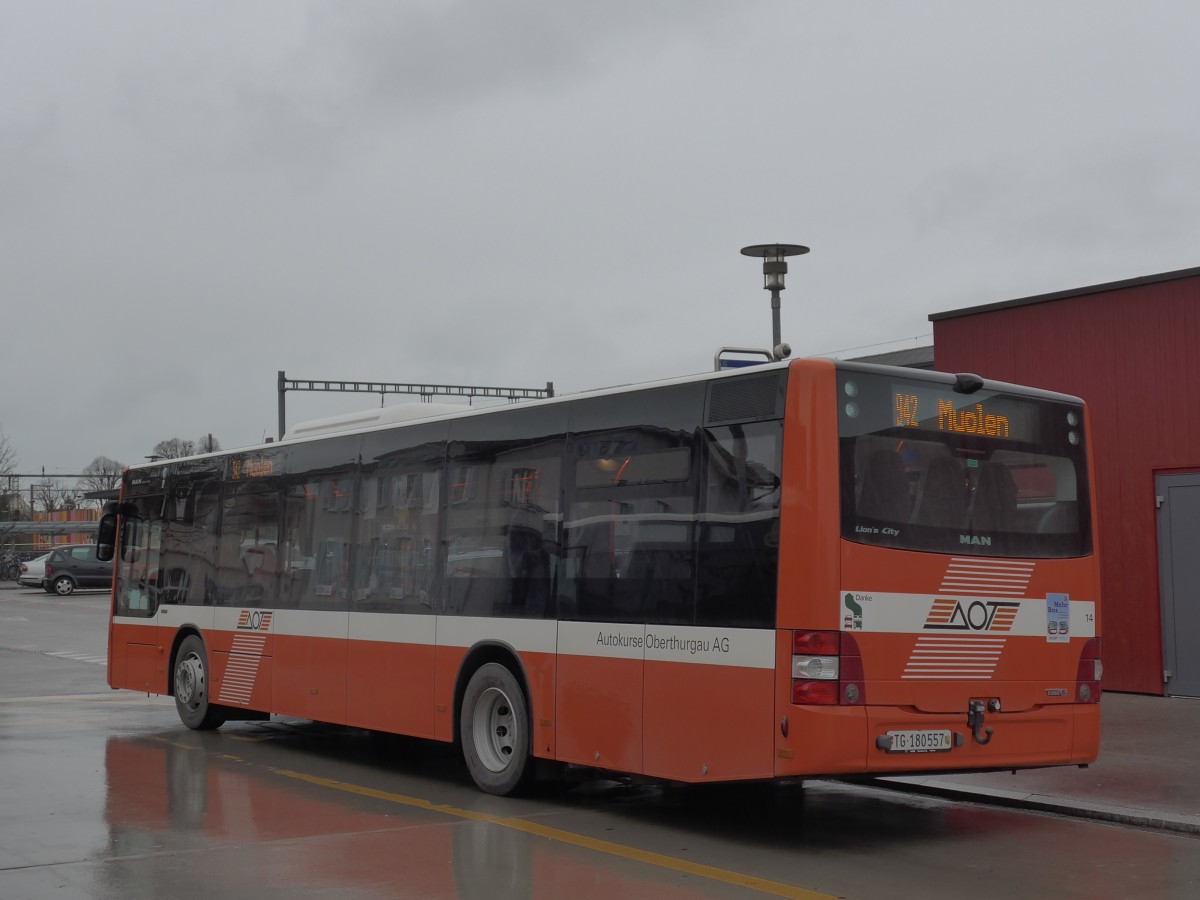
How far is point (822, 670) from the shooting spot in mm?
8391

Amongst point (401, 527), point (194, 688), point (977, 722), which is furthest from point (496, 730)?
point (194, 688)

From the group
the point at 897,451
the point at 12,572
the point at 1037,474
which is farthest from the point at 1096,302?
the point at 12,572

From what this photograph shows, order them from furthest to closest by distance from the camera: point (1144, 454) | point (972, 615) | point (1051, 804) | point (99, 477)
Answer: point (99, 477), point (1144, 454), point (1051, 804), point (972, 615)

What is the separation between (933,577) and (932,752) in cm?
106

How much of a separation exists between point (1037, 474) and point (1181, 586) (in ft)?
23.7

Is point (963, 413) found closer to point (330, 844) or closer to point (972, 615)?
point (972, 615)

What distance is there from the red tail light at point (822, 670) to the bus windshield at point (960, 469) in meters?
0.64

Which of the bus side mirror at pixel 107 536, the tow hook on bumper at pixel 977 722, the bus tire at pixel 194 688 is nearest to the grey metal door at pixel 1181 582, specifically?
the tow hook on bumper at pixel 977 722

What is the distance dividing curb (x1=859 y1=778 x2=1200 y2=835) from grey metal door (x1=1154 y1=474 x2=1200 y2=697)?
5.84 meters

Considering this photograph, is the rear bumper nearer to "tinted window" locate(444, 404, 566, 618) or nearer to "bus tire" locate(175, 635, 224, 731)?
"tinted window" locate(444, 404, 566, 618)

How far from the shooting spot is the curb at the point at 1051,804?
9.36m

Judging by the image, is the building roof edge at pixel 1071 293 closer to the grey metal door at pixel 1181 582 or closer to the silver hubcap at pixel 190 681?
the grey metal door at pixel 1181 582

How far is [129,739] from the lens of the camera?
1476cm

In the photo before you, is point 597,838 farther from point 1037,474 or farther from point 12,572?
point 12,572
